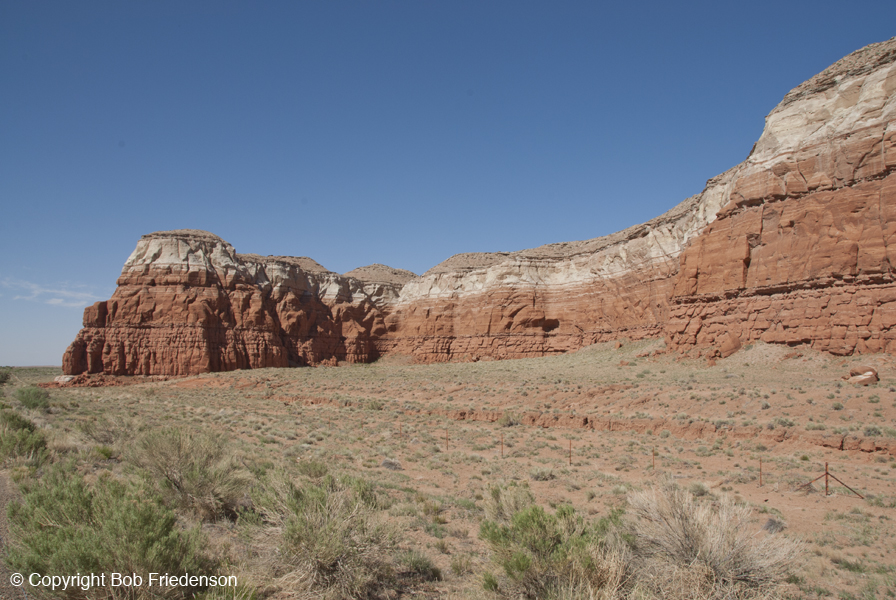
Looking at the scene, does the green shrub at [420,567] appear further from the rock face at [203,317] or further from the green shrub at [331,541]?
the rock face at [203,317]

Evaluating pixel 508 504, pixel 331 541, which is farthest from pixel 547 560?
pixel 508 504

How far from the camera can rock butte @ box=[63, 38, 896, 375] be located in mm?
22641

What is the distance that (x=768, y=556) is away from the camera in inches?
Result: 208

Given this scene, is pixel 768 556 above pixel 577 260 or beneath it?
beneath

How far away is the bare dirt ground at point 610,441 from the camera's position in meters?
8.23

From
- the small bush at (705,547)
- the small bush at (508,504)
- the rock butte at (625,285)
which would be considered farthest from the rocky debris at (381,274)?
the small bush at (705,547)

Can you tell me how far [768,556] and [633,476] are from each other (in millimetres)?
7910

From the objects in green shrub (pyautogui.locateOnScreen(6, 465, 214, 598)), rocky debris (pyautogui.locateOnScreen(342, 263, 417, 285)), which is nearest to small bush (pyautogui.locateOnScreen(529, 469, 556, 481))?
green shrub (pyautogui.locateOnScreen(6, 465, 214, 598))

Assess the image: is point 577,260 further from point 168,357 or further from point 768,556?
point 768,556

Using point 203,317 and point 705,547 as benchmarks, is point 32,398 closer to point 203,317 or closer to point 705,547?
point 705,547

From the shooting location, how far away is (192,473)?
8102mm

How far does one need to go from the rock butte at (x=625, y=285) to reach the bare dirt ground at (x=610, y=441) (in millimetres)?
3020

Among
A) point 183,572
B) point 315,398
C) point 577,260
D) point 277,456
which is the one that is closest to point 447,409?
point 315,398

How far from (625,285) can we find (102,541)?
4364 cm
